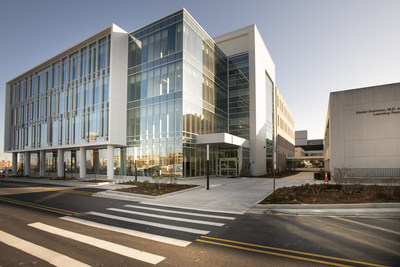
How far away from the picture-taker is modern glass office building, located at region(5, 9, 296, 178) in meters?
28.0

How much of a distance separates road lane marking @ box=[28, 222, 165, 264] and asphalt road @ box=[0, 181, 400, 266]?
0.08 ft

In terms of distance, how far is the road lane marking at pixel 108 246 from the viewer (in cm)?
525

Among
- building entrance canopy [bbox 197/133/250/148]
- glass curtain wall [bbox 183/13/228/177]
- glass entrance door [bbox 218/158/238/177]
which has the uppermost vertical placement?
glass curtain wall [bbox 183/13/228/177]

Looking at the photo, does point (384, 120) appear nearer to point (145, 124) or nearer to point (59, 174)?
point (145, 124)

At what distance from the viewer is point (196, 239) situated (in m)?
6.55

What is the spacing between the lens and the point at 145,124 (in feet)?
97.7

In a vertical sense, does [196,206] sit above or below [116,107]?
below

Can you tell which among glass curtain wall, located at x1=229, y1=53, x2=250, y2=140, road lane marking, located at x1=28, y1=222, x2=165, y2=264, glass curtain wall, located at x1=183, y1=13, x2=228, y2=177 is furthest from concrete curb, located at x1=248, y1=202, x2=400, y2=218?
glass curtain wall, located at x1=229, y1=53, x2=250, y2=140

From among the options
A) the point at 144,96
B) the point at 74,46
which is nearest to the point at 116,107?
the point at 144,96

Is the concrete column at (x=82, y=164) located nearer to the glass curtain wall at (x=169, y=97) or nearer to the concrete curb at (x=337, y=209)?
the glass curtain wall at (x=169, y=97)

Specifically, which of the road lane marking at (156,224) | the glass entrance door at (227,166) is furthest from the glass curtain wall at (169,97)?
the road lane marking at (156,224)

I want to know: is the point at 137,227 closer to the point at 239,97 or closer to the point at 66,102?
the point at 239,97

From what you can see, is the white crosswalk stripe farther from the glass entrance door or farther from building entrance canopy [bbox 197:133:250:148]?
the glass entrance door

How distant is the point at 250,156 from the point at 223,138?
1107 cm
